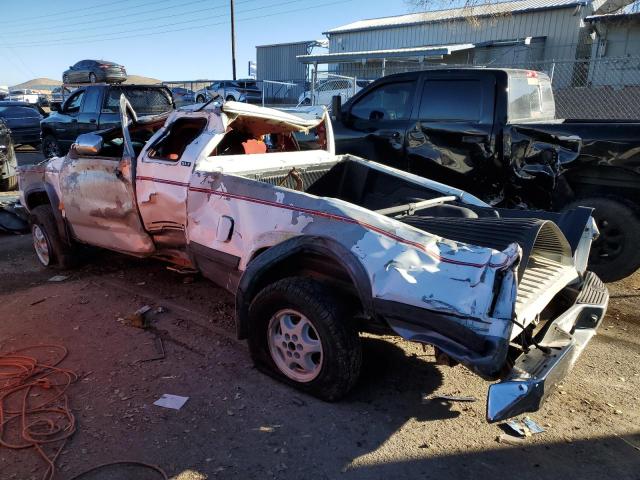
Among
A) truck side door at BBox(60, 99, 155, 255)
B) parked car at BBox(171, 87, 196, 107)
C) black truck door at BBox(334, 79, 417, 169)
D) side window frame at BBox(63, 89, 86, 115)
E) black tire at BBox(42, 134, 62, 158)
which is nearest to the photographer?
truck side door at BBox(60, 99, 155, 255)

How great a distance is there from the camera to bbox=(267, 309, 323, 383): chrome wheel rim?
120 inches

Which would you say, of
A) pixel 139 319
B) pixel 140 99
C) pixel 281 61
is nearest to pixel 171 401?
pixel 139 319

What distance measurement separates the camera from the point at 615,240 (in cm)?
506

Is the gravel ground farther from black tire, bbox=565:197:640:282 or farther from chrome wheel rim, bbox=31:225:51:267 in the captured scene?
chrome wheel rim, bbox=31:225:51:267

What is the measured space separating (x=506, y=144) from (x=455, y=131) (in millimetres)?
635

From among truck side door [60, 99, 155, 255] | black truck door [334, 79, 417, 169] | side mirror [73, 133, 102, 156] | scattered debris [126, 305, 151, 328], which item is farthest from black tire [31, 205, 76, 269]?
black truck door [334, 79, 417, 169]

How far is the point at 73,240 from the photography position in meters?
5.34

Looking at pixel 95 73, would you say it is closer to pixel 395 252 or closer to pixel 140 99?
pixel 140 99

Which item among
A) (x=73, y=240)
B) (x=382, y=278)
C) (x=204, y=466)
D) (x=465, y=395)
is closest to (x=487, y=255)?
(x=382, y=278)

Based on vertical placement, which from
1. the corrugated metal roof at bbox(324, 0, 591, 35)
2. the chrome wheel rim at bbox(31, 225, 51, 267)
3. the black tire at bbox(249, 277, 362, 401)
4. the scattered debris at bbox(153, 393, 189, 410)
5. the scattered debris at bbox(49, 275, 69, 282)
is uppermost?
the corrugated metal roof at bbox(324, 0, 591, 35)

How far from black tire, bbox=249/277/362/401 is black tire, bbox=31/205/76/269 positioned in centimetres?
322

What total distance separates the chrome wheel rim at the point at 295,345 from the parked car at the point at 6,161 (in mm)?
8687

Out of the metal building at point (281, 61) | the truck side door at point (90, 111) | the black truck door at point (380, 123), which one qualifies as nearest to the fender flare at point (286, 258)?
the black truck door at point (380, 123)

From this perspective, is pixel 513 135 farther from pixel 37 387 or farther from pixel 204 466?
pixel 37 387
